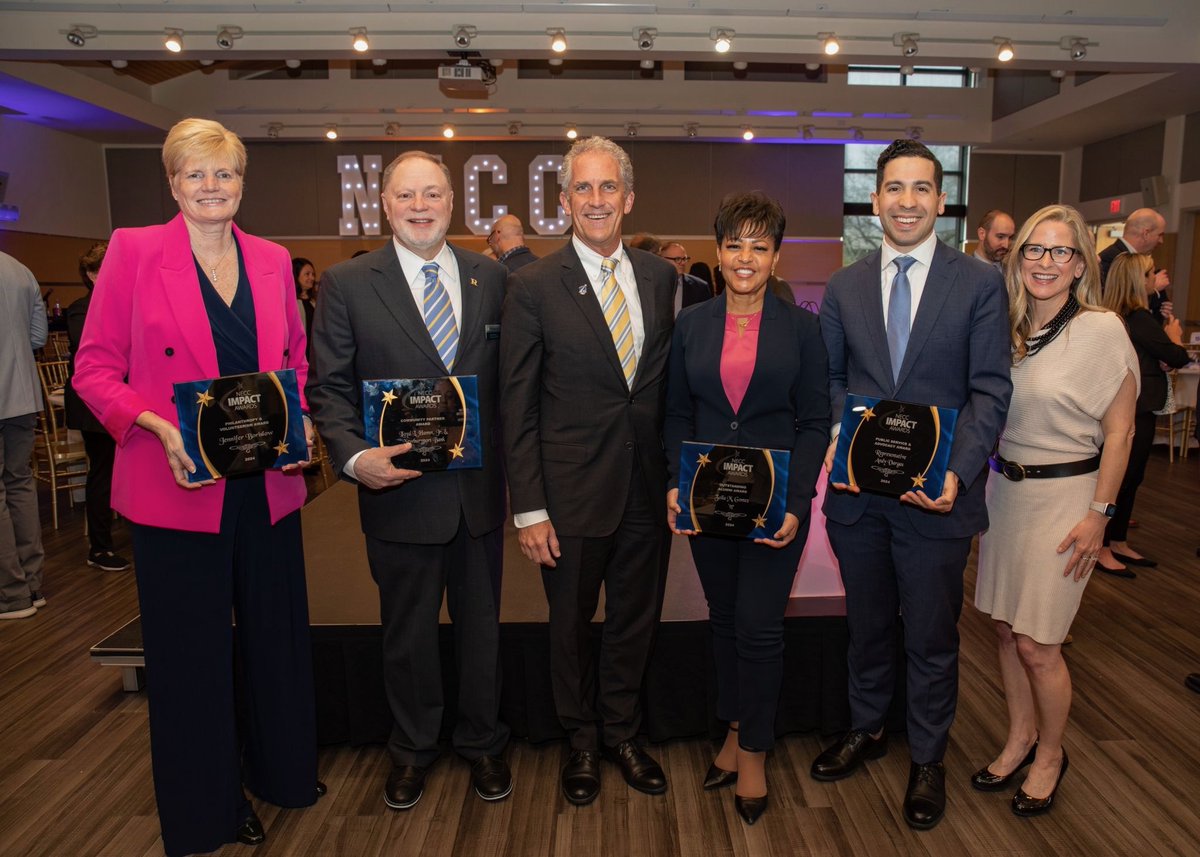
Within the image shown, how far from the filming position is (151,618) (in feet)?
7.22

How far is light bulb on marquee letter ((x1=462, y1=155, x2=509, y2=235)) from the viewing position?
11.4 m

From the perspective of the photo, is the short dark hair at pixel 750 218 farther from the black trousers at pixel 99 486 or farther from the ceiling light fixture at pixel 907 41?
the ceiling light fixture at pixel 907 41

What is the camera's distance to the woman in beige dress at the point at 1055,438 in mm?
2289

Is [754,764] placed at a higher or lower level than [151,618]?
lower

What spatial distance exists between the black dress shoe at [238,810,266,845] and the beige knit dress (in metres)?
2.28

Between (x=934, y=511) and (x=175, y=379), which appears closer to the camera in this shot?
(x=175, y=379)

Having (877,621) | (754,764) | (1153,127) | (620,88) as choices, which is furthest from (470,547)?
(1153,127)

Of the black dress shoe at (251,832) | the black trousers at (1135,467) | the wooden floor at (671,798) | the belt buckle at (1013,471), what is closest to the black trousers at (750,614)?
the wooden floor at (671,798)

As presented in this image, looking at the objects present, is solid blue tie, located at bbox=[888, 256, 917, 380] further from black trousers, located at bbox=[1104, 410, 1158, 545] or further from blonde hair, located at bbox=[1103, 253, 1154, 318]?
black trousers, located at bbox=[1104, 410, 1158, 545]

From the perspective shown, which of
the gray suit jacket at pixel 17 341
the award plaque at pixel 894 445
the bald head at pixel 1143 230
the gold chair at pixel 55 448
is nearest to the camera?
the award plaque at pixel 894 445

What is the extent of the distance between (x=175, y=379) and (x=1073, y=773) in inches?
118

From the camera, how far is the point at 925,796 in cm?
247

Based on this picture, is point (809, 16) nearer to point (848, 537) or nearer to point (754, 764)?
point (848, 537)

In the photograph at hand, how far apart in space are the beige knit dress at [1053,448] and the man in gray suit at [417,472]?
1509 mm
